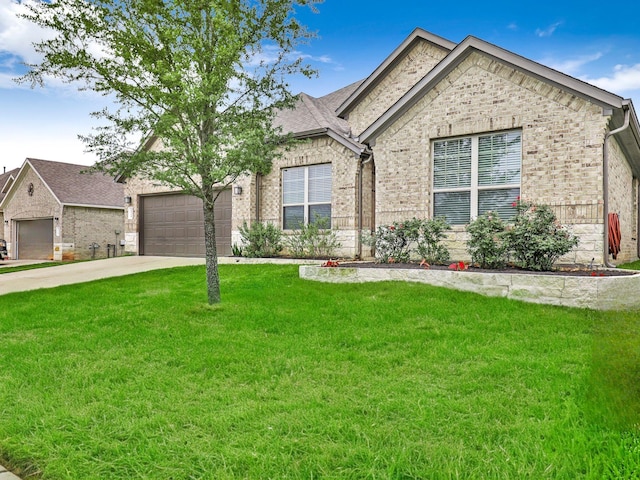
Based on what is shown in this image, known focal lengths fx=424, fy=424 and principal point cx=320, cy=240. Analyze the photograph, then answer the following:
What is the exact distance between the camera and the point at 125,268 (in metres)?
13.2

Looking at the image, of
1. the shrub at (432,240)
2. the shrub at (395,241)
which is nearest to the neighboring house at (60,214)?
the shrub at (395,241)

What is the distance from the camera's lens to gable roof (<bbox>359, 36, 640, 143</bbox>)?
8.23 metres

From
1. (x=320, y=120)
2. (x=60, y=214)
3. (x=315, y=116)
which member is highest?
(x=315, y=116)

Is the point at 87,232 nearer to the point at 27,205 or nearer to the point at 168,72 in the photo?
the point at 27,205

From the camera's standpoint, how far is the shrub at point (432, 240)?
28.7 feet

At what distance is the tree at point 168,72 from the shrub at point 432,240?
3636 millimetres

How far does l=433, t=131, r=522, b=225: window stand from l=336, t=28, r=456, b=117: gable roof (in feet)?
16.7

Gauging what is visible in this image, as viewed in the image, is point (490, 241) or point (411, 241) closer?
point (490, 241)

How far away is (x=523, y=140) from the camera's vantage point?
29.9 feet

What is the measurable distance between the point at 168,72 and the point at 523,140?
7201mm

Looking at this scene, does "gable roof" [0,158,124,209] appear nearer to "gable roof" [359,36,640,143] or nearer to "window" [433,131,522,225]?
"gable roof" [359,36,640,143]

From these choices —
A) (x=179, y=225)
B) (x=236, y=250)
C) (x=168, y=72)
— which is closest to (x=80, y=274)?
(x=236, y=250)

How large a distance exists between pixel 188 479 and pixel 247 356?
2063 millimetres

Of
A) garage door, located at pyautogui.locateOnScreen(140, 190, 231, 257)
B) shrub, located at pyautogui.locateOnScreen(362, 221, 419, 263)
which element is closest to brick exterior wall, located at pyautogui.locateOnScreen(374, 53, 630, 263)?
shrub, located at pyautogui.locateOnScreen(362, 221, 419, 263)
